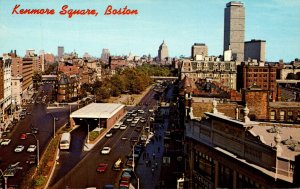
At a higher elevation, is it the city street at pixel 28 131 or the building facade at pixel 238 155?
the building facade at pixel 238 155

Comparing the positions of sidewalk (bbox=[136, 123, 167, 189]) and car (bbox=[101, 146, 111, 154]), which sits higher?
car (bbox=[101, 146, 111, 154])

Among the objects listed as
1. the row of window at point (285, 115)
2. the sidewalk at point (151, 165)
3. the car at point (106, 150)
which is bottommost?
the sidewalk at point (151, 165)

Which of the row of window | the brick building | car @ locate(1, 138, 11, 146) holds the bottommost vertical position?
car @ locate(1, 138, 11, 146)

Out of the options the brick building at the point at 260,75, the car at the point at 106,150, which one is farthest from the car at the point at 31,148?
the brick building at the point at 260,75

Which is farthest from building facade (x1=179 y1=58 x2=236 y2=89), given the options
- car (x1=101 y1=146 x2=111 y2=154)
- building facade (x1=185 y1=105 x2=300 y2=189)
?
building facade (x1=185 y1=105 x2=300 y2=189)

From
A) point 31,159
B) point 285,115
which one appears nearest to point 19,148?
point 31,159

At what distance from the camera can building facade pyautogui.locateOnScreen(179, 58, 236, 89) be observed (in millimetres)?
161625

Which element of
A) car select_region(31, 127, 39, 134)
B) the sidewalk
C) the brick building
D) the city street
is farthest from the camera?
the brick building

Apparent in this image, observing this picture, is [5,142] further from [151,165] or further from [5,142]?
[151,165]

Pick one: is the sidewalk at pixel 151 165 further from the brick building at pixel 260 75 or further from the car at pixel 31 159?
the brick building at pixel 260 75

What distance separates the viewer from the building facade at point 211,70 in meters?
162

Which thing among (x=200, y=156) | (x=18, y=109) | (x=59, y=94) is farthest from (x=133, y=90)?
(x=200, y=156)

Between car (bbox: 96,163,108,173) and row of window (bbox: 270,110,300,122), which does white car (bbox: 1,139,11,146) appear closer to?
car (bbox: 96,163,108,173)

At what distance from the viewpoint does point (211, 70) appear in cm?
16400
